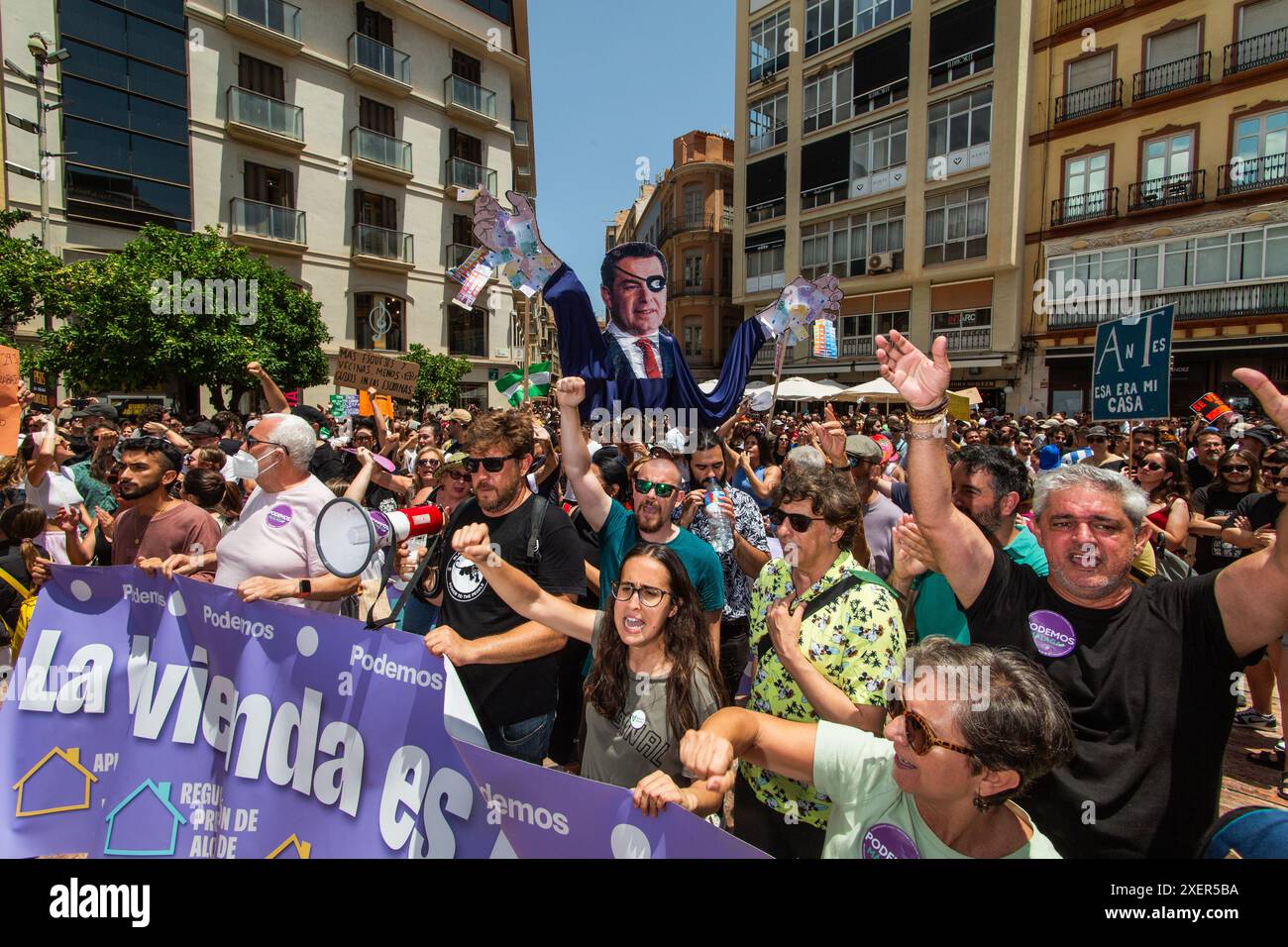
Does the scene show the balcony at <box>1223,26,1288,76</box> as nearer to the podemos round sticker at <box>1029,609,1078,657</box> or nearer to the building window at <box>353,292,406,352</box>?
the podemos round sticker at <box>1029,609,1078,657</box>

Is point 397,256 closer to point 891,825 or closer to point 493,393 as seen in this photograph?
point 493,393

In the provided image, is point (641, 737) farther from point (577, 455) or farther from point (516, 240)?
point (516, 240)

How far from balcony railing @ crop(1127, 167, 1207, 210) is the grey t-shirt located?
24.5 m

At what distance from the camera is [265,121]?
2136cm

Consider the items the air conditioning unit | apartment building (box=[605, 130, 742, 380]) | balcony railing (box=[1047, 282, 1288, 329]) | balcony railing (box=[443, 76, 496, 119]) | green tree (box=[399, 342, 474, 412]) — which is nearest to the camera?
balcony railing (box=[1047, 282, 1288, 329])

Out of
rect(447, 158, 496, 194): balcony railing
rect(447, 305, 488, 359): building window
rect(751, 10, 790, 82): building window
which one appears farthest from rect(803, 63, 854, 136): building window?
rect(447, 305, 488, 359): building window

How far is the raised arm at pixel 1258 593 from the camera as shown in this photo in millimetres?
1708

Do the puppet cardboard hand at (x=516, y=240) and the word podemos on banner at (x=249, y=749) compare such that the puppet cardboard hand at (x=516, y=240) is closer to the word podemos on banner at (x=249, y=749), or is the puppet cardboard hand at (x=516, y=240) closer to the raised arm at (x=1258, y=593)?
the word podemos on banner at (x=249, y=749)

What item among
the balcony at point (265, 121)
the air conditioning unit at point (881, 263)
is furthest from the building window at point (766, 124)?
the balcony at point (265, 121)

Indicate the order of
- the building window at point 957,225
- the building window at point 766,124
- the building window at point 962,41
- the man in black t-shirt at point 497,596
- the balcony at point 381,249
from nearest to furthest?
the man in black t-shirt at point 497,596, the building window at point 962,41, the balcony at point 381,249, the building window at point 957,225, the building window at point 766,124

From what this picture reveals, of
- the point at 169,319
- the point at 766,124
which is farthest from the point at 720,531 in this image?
the point at 766,124

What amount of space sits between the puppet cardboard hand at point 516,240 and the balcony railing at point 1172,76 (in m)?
22.9

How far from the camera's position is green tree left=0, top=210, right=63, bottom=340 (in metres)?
11.5

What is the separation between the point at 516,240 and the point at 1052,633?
4.83m
